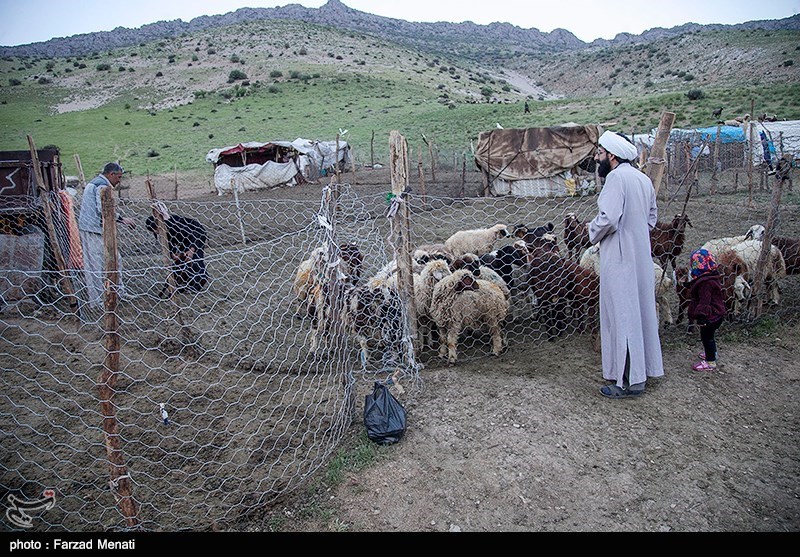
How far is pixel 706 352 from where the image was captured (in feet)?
14.8

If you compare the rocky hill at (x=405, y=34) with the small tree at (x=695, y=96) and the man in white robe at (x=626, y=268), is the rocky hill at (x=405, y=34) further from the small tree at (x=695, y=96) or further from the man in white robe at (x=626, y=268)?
the man in white robe at (x=626, y=268)

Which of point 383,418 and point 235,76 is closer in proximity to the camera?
point 383,418

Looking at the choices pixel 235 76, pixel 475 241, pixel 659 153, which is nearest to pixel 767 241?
pixel 659 153

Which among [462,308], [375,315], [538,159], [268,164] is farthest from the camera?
[268,164]

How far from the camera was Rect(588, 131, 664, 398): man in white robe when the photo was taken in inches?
154

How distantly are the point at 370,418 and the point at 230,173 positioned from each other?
1995 centimetres

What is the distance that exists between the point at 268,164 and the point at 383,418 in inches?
795

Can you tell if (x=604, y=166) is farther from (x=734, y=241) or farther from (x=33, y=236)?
(x=33, y=236)

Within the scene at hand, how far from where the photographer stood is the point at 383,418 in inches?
146

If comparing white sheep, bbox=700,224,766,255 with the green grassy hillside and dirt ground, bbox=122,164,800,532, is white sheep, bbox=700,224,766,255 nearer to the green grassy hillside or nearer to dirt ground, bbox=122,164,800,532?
dirt ground, bbox=122,164,800,532

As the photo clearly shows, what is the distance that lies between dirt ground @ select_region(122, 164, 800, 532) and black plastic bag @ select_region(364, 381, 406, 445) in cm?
9

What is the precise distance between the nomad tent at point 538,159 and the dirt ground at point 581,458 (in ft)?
39.2

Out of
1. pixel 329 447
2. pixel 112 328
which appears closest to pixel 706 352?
pixel 329 447

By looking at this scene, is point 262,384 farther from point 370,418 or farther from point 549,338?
point 549,338
